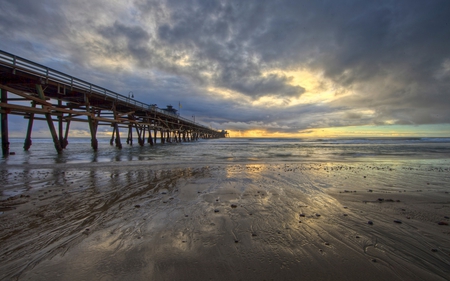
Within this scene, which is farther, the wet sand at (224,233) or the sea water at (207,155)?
the sea water at (207,155)

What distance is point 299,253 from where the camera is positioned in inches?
99.7

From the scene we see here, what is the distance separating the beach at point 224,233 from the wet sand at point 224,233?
16mm

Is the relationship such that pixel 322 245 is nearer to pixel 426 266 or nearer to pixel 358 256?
pixel 358 256

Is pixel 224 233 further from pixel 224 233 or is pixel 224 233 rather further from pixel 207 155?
pixel 207 155

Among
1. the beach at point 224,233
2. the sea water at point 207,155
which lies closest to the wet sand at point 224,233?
the beach at point 224,233

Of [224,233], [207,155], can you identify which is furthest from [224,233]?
[207,155]

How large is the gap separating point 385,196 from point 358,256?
3.78 meters

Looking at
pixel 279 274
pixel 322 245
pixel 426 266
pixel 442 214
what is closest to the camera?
pixel 279 274

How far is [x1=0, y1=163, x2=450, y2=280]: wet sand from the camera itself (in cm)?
220

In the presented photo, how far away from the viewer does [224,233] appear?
3.09 meters

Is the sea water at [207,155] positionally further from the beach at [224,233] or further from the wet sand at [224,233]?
the wet sand at [224,233]

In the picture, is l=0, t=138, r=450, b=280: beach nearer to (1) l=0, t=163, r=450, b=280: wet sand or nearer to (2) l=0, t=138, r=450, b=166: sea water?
(1) l=0, t=163, r=450, b=280: wet sand

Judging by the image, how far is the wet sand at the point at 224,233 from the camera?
2199 millimetres

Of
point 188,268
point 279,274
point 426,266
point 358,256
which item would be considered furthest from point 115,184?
point 426,266
